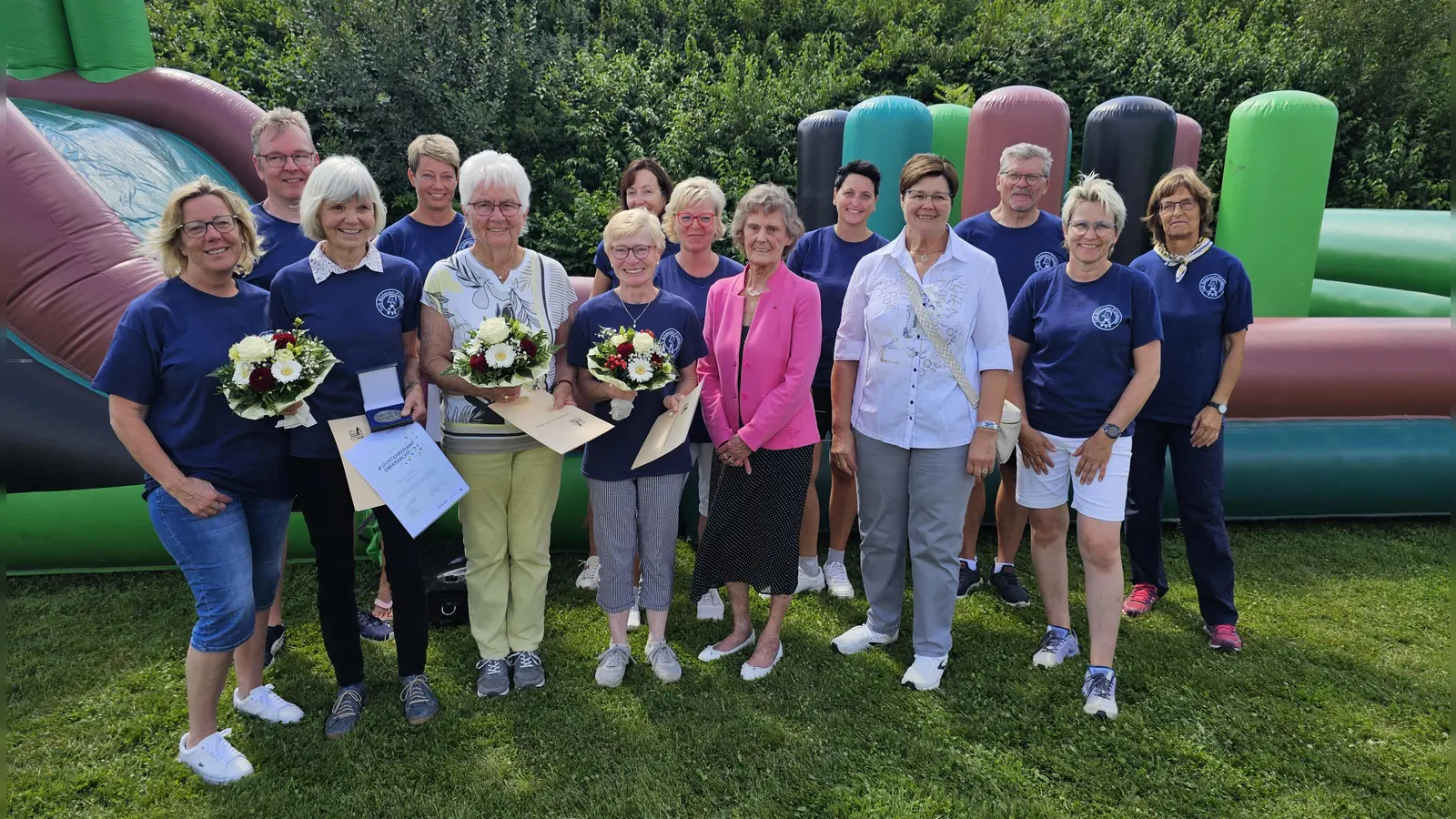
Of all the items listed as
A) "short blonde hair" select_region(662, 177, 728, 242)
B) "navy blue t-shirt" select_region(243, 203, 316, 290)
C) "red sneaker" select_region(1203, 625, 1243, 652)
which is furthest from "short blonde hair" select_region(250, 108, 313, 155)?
"red sneaker" select_region(1203, 625, 1243, 652)

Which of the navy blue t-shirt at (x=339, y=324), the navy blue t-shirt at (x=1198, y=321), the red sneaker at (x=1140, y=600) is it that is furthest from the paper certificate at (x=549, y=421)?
the red sneaker at (x=1140, y=600)

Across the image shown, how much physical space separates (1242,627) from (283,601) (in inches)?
197

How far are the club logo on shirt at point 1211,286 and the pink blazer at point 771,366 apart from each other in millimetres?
1850

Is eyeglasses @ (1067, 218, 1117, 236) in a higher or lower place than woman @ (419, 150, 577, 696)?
higher

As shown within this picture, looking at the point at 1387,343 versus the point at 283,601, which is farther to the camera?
the point at 1387,343

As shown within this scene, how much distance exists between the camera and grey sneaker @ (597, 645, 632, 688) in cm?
363

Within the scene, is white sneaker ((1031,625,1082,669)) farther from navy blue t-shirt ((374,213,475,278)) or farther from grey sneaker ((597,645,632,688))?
navy blue t-shirt ((374,213,475,278))

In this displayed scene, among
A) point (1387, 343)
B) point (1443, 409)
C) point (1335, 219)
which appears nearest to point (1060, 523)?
point (1387, 343)

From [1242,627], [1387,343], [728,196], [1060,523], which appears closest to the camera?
[1060,523]

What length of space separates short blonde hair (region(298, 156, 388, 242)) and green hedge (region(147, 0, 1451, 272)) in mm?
6284

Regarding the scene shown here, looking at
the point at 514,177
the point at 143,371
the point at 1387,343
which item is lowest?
the point at 1387,343

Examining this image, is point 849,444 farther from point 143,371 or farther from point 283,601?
point 283,601

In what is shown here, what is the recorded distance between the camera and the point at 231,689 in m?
3.60

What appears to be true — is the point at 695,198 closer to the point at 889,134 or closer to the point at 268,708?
the point at 889,134
